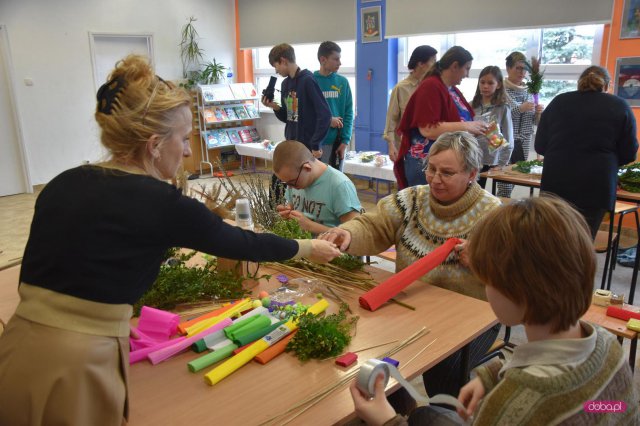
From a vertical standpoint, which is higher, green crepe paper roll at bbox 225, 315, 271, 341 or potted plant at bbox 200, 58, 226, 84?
potted plant at bbox 200, 58, 226, 84

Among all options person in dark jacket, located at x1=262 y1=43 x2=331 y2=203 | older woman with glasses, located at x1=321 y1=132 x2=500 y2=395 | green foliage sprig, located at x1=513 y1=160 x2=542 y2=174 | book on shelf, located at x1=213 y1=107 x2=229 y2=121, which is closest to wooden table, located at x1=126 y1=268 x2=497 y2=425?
older woman with glasses, located at x1=321 y1=132 x2=500 y2=395

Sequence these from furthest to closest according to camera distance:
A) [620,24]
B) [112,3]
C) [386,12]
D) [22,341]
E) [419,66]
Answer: [112,3], [386,12], [620,24], [419,66], [22,341]

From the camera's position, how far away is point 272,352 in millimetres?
1564

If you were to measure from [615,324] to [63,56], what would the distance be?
25.2 ft

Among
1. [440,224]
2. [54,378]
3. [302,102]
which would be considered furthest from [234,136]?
[54,378]

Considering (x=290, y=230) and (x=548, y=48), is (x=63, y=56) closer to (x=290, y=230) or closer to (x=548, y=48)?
(x=548, y=48)

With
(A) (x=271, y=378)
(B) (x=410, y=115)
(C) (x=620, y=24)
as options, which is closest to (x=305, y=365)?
(A) (x=271, y=378)

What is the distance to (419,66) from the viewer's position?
14.1ft

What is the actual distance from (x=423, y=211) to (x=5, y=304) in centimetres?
171

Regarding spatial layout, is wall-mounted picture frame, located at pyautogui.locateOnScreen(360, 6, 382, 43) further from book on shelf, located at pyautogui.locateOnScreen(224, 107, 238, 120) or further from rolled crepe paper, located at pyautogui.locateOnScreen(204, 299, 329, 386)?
rolled crepe paper, located at pyautogui.locateOnScreen(204, 299, 329, 386)

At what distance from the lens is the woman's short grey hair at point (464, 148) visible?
7.09 feet

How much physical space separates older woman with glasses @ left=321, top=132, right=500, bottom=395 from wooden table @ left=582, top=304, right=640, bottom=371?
71 centimetres

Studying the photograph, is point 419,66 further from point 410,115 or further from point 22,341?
point 22,341

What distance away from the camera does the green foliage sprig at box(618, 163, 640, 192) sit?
3.68 m
